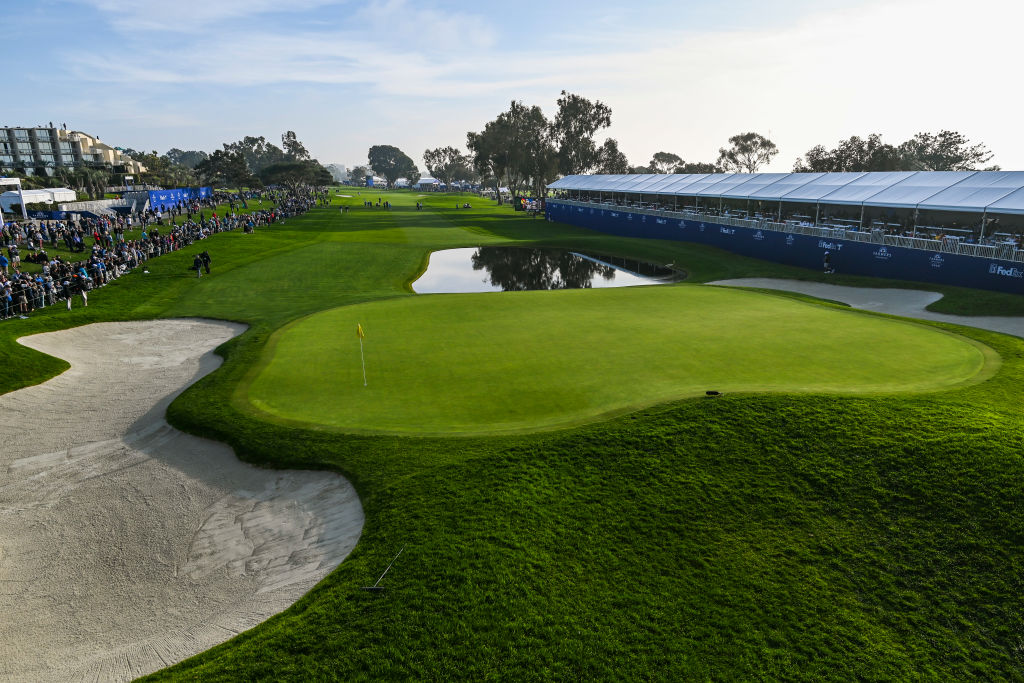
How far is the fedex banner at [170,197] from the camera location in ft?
231

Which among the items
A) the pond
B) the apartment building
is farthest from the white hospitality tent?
the apartment building

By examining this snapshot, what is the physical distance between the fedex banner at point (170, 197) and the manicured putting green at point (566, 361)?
6005 cm

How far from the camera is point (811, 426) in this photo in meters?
11.8

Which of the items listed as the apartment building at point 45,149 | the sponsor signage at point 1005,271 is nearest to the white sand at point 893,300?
the sponsor signage at point 1005,271

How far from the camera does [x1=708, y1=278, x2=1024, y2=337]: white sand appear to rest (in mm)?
24078

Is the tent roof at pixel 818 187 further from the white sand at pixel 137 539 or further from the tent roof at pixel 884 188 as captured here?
the white sand at pixel 137 539

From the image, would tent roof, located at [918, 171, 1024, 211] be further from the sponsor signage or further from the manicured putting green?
the manicured putting green

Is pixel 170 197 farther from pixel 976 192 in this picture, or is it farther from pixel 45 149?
pixel 45 149

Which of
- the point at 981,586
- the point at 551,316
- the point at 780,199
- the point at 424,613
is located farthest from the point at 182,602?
the point at 780,199

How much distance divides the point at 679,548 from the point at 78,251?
51213mm

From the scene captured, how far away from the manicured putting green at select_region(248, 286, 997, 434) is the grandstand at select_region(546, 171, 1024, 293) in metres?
13.2

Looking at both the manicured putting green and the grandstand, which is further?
the grandstand

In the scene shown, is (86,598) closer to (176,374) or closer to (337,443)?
(337,443)

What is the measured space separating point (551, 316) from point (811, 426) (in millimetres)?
12795
